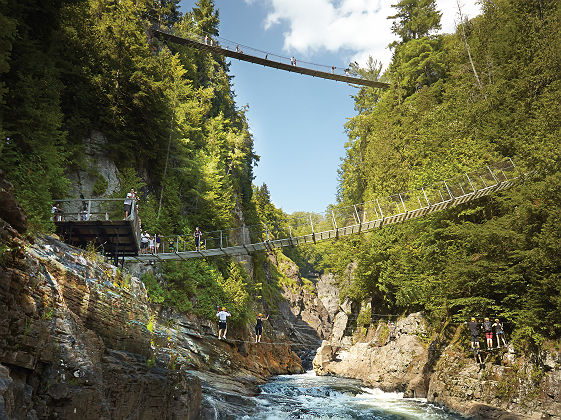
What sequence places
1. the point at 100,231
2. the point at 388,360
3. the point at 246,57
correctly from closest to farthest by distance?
the point at 100,231
the point at 388,360
the point at 246,57

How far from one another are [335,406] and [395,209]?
9147 millimetres

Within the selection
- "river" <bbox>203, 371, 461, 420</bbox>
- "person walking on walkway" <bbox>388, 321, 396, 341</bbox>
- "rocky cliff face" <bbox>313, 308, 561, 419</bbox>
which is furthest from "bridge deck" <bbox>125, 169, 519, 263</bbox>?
"person walking on walkway" <bbox>388, 321, 396, 341</bbox>

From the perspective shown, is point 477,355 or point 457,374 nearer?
point 477,355

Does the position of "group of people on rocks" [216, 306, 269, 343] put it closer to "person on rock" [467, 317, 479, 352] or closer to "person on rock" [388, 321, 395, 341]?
"person on rock" [388, 321, 395, 341]

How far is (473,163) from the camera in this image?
19.5m

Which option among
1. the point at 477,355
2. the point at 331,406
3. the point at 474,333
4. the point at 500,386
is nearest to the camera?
the point at 500,386

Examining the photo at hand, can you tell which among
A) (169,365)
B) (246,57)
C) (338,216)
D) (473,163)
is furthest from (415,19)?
(169,365)

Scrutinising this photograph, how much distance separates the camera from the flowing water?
12.2 metres

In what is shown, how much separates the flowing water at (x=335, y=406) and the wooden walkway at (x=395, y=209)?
21.1 feet

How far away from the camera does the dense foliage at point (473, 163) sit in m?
14.3

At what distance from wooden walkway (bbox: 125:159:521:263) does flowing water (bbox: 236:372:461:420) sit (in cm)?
645

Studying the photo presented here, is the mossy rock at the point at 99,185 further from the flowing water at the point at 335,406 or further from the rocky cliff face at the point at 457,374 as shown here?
the rocky cliff face at the point at 457,374

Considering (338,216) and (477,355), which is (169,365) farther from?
(477,355)

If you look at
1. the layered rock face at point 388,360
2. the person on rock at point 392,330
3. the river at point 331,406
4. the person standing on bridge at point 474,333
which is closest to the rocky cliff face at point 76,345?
the river at point 331,406
